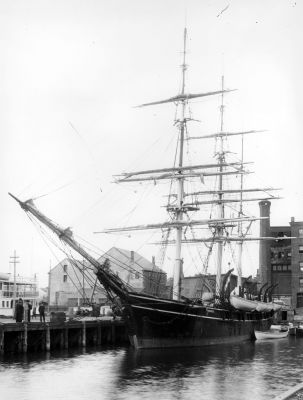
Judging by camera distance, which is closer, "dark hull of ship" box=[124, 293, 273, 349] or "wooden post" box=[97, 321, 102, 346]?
"dark hull of ship" box=[124, 293, 273, 349]

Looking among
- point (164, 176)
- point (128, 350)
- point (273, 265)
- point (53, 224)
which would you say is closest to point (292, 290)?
point (273, 265)

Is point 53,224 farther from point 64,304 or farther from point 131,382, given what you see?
point 64,304

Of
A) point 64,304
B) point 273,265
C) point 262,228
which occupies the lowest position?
point 64,304

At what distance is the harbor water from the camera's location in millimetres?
17641

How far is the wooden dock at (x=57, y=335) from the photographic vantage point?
27.6 meters

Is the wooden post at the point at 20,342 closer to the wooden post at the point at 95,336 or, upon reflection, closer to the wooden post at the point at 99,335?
the wooden post at the point at 95,336

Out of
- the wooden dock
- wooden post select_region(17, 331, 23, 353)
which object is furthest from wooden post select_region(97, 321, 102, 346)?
wooden post select_region(17, 331, 23, 353)

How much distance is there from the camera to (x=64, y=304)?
218 ft

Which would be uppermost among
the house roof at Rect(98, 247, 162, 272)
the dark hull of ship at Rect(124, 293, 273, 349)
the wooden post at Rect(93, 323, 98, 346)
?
the house roof at Rect(98, 247, 162, 272)

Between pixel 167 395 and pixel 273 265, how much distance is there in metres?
63.2

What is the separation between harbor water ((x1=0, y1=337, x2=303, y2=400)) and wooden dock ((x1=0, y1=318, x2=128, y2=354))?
44.6 inches

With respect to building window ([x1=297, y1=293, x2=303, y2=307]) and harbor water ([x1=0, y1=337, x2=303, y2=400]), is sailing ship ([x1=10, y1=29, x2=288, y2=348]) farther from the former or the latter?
building window ([x1=297, y1=293, x2=303, y2=307])

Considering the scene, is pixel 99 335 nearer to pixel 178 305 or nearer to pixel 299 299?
pixel 178 305

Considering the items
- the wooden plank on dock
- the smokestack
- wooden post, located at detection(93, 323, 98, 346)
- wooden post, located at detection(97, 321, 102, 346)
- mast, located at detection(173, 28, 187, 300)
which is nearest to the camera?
the wooden plank on dock
